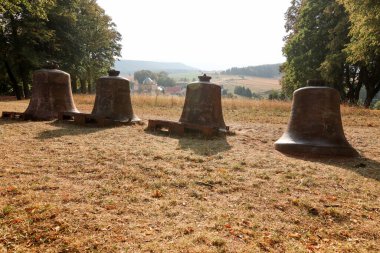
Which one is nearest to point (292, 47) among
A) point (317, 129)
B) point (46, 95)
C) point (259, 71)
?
point (317, 129)

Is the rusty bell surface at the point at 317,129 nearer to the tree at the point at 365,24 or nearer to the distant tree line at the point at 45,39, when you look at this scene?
the tree at the point at 365,24

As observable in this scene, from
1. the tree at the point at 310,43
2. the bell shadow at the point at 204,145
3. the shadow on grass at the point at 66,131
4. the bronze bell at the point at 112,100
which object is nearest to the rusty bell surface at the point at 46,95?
the shadow on grass at the point at 66,131

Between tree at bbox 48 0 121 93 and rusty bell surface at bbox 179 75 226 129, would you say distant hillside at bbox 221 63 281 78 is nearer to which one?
tree at bbox 48 0 121 93

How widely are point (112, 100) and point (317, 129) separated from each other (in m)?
5.58

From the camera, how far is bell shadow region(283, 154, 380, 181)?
15.1ft

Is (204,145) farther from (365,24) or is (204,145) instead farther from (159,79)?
(159,79)

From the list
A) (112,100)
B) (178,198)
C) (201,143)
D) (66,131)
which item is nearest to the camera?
(178,198)

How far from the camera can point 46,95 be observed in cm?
913

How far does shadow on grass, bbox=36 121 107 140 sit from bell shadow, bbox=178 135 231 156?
242 centimetres

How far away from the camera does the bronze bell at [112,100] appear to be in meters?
8.64

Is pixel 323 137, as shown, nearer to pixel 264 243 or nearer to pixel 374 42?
pixel 264 243

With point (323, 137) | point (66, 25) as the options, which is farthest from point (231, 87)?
point (323, 137)

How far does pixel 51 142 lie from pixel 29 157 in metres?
1.20

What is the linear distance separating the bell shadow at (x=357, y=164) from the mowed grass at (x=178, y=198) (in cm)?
2
